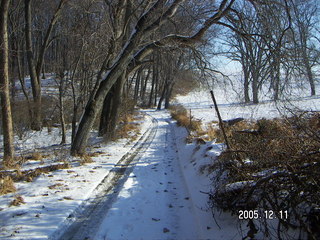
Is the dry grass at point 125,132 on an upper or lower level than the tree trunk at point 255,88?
lower

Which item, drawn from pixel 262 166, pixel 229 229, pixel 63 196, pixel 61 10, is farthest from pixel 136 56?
pixel 61 10

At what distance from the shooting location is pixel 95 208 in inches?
170

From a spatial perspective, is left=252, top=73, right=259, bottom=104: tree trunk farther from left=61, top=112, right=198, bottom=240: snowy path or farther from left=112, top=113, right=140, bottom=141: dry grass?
left=112, top=113, right=140, bottom=141: dry grass

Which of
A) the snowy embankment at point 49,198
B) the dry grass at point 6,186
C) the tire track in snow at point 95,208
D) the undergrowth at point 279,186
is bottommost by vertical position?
the tire track in snow at point 95,208

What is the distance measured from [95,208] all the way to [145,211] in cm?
90

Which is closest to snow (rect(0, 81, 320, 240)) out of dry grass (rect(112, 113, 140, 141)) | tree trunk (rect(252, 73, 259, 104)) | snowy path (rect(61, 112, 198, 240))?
snowy path (rect(61, 112, 198, 240))

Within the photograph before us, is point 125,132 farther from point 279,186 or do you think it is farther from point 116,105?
point 279,186

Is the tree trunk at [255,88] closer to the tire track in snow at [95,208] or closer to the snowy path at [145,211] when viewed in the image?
the snowy path at [145,211]

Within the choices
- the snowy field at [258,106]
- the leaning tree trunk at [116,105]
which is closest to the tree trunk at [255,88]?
the snowy field at [258,106]

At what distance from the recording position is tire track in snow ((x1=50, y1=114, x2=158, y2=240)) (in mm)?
3503

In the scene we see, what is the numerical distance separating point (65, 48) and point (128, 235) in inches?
399

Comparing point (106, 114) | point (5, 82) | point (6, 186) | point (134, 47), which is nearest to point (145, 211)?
point (6, 186)

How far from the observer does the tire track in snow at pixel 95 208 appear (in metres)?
3.50

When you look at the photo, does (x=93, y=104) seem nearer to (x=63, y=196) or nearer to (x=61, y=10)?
(x=63, y=196)
